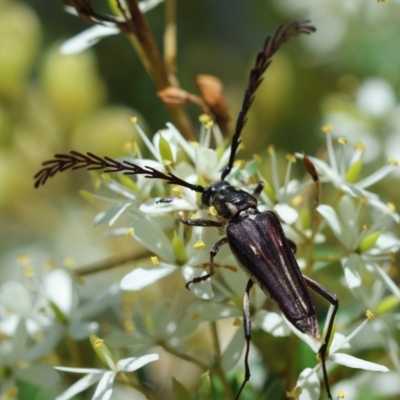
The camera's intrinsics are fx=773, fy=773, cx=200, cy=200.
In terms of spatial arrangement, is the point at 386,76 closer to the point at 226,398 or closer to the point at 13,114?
the point at 13,114

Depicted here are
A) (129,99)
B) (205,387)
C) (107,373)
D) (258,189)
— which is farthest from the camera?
(129,99)

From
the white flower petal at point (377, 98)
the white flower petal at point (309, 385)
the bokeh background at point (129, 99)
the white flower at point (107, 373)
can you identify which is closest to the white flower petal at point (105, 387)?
the white flower at point (107, 373)

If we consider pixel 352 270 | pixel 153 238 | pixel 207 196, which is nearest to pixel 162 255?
pixel 153 238

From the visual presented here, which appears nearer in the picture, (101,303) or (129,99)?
(101,303)

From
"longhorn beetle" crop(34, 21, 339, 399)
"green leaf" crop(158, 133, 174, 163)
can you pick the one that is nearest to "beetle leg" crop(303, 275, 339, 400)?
"longhorn beetle" crop(34, 21, 339, 399)

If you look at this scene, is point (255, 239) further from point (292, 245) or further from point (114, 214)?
point (114, 214)

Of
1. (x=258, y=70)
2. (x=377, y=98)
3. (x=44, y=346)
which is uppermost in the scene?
(x=258, y=70)
